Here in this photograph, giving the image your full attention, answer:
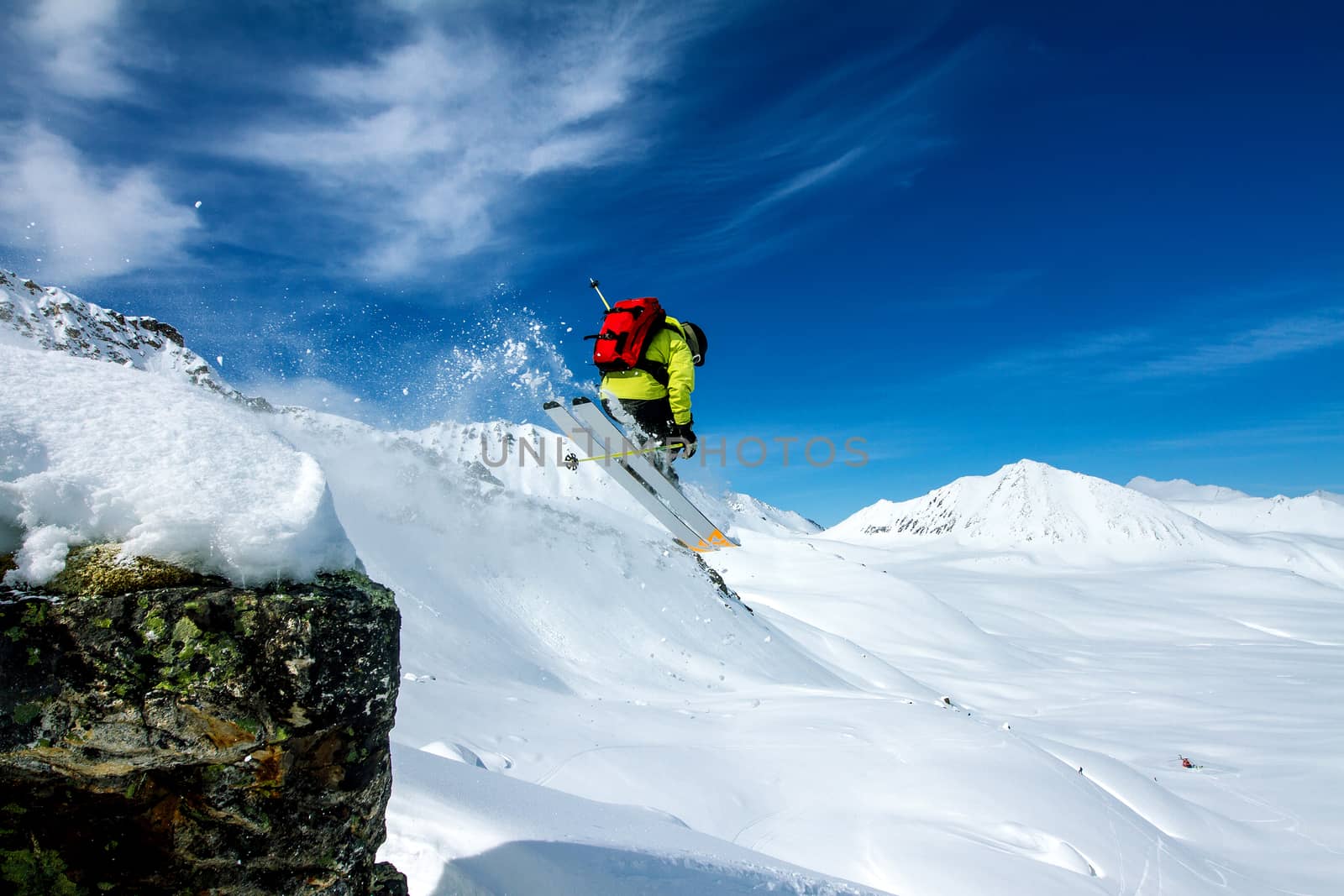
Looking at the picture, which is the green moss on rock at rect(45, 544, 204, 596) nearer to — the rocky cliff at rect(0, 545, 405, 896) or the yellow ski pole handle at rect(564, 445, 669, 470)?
the rocky cliff at rect(0, 545, 405, 896)

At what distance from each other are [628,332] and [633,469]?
5006 mm

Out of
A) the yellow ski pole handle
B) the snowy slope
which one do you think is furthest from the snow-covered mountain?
the snowy slope

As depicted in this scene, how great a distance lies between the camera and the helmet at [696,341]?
29.5 ft

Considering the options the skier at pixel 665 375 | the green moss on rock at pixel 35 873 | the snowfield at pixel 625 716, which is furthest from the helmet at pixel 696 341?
the green moss on rock at pixel 35 873

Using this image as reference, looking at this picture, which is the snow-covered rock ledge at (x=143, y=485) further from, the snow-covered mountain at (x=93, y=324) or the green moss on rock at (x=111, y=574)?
the snow-covered mountain at (x=93, y=324)

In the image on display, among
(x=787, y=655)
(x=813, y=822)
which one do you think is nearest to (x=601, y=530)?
(x=787, y=655)

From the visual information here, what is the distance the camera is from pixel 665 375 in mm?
9211

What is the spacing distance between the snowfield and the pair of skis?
1.65 metres

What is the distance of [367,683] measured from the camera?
2639 millimetres

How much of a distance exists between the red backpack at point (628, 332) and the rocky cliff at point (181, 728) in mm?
6565

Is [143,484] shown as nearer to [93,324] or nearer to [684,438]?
[684,438]

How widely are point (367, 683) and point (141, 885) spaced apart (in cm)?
Answer: 102

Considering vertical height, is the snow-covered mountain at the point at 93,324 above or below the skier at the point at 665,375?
above

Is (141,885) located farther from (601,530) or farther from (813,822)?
(601,530)
